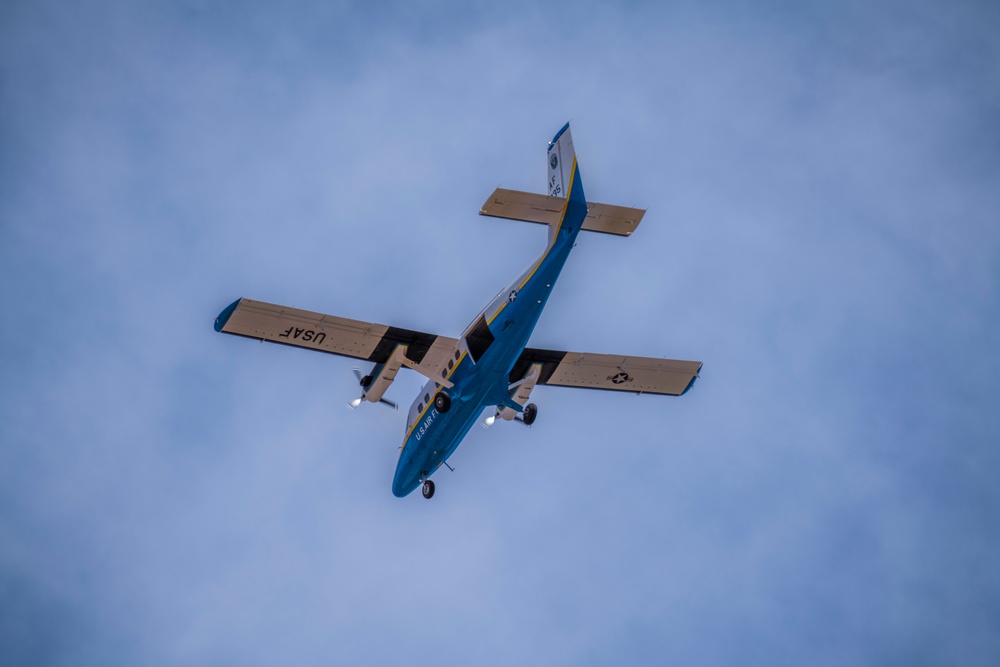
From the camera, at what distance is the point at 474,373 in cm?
3291

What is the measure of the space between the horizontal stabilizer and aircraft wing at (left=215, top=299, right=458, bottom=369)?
16.1ft

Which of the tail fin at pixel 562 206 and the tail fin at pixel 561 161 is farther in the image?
the tail fin at pixel 561 161

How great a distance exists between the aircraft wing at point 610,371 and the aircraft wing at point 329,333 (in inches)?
141

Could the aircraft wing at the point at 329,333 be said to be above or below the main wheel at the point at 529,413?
above

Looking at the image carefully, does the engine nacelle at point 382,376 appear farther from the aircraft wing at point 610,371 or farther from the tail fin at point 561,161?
the tail fin at point 561,161

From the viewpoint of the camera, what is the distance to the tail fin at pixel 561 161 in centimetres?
3231

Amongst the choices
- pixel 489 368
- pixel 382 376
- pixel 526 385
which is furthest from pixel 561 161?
pixel 382 376

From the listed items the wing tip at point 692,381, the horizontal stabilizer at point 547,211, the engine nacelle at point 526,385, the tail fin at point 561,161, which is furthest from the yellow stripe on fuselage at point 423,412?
the wing tip at point 692,381

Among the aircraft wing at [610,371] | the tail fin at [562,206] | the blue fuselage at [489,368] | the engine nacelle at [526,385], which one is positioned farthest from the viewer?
the aircraft wing at [610,371]

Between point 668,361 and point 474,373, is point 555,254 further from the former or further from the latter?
point 668,361

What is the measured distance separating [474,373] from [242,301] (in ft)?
23.2

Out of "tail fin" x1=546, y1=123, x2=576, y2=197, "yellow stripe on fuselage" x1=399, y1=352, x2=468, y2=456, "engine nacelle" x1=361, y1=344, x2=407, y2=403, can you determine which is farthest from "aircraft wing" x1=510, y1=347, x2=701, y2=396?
"tail fin" x1=546, y1=123, x2=576, y2=197

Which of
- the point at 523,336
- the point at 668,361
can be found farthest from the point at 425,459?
the point at 668,361

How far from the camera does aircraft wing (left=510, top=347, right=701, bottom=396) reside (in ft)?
121
